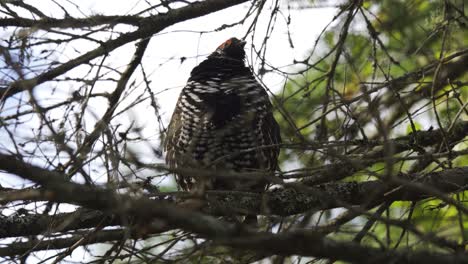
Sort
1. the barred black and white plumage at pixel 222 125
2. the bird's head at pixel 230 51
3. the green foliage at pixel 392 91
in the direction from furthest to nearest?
the bird's head at pixel 230 51, the barred black and white plumage at pixel 222 125, the green foliage at pixel 392 91

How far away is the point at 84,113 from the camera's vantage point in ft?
12.1

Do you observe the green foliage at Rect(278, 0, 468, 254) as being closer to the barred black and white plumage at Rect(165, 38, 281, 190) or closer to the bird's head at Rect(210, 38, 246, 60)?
the barred black and white plumage at Rect(165, 38, 281, 190)

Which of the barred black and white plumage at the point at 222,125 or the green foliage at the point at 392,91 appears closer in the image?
the green foliage at the point at 392,91

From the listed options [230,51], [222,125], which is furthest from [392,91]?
[230,51]

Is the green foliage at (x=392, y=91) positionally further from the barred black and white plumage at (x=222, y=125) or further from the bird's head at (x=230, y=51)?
the bird's head at (x=230, y=51)

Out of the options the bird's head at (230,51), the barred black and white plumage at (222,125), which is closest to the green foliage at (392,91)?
the barred black and white plumage at (222,125)

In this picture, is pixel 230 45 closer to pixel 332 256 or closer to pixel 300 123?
pixel 300 123

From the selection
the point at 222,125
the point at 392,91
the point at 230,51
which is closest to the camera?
the point at 392,91

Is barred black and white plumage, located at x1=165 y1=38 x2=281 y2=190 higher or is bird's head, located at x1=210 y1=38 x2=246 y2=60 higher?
bird's head, located at x1=210 y1=38 x2=246 y2=60

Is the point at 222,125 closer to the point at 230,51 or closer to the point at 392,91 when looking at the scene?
the point at 230,51

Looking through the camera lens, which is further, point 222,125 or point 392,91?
point 222,125

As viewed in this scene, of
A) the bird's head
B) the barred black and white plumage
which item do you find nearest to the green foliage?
the barred black and white plumage

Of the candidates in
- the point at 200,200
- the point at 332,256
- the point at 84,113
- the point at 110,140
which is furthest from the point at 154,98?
the point at 332,256

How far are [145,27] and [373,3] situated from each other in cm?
159
